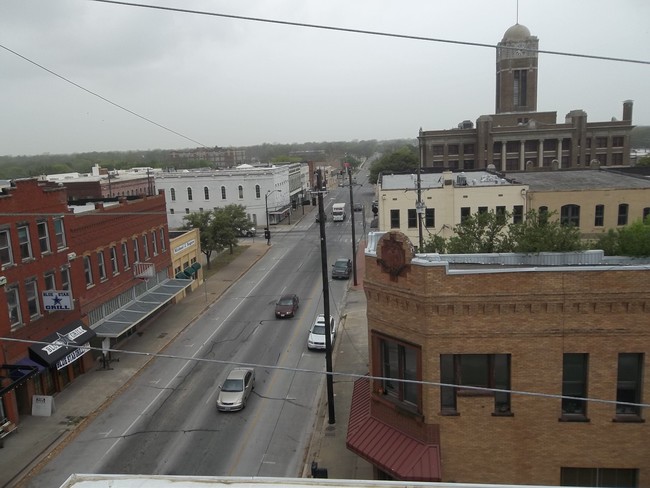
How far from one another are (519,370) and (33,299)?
1978cm

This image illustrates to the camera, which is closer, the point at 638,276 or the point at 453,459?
the point at 638,276

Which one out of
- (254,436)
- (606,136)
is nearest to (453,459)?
(254,436)

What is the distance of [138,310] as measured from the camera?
29594 millimetres

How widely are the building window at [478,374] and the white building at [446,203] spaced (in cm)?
2405

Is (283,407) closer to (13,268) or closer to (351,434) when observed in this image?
(351,434)

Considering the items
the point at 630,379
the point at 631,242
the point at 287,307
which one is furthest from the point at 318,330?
the point at 630,379

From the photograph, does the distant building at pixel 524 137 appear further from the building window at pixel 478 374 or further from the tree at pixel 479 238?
the building window at pixel 478 374

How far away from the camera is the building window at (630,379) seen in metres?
12.0

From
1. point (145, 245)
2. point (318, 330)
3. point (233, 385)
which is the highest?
point (145, 245)

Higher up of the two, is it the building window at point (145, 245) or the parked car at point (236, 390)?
the building window at point (145, 245)

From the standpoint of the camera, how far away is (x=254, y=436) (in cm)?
1883

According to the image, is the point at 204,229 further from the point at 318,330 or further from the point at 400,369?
the point at 400,369

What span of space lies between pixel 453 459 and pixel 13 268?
18333mm

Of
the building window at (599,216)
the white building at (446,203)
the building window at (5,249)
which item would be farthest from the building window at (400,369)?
the building window at (599,216)
